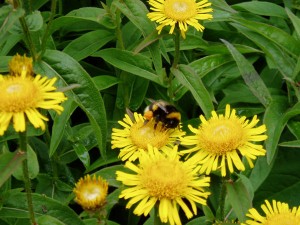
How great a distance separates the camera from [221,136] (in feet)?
6.16

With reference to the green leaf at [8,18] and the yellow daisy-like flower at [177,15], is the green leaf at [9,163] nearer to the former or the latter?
the green leaf at [8,18]

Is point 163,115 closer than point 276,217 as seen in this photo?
No

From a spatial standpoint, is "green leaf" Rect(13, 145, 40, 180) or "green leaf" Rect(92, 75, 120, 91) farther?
"green leaf" Rect(92, 75, 120, 91)

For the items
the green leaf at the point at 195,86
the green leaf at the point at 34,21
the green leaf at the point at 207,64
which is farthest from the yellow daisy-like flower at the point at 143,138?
the green leaf at the point at 207,64

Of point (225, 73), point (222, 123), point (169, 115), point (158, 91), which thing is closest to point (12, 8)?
point (169, 115)

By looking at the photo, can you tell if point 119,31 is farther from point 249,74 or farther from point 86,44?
point 249,74

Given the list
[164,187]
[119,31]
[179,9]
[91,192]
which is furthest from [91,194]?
[119,31]

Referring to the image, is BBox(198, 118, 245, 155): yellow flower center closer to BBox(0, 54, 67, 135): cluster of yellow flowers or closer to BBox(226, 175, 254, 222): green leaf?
BBox(226, 175, 254, 222): green leaf

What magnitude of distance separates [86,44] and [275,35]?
79 cm

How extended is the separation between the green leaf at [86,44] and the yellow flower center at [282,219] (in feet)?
3.94

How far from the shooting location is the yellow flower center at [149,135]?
77.8 inches

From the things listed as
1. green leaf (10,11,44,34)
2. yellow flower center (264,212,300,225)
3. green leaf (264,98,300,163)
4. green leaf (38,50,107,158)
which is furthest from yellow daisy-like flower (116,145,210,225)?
green leaf (10,11,44,34)

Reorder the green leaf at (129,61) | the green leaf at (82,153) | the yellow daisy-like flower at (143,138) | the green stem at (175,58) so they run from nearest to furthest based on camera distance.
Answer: the yellow daisy-like flower at (143,138), the green stem at (175,58), the green leaf at (82,153), the green leaf at (129,61)

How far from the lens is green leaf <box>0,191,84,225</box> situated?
6.68 ft
